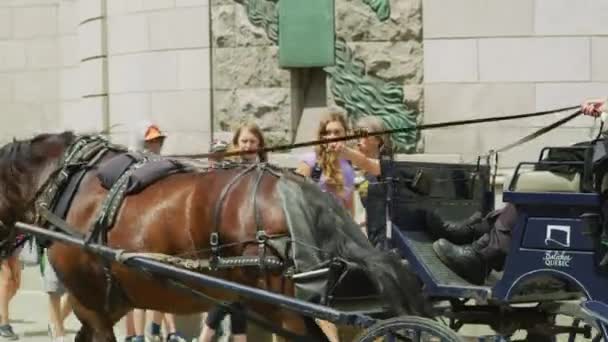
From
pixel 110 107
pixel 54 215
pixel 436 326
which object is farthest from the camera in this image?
pixel 110 107

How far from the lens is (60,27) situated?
1341cm

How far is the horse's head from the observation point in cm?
607

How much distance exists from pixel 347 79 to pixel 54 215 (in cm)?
454

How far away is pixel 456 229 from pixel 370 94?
364 cm

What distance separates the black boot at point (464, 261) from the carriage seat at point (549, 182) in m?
0.56

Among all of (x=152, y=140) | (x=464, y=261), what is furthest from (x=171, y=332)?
(x=464, y=261)

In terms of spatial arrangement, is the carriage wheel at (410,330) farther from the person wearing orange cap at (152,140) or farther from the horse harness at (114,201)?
the person wearing orange cap at (152,140)

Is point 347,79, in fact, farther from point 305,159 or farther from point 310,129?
point 305,159

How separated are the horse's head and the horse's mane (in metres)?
1.66

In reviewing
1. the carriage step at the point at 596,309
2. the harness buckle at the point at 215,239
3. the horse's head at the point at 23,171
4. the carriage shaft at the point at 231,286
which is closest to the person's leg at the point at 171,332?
the horse's head at the point at 23,171

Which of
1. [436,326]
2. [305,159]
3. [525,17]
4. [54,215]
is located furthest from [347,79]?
[436,326]

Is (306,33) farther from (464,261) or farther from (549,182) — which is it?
(549,182)

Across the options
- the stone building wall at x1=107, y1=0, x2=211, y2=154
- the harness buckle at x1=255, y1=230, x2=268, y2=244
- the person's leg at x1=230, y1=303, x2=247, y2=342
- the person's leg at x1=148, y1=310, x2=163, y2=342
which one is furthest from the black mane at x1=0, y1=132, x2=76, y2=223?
the stone building wall at x1=107, y1=0, x2=211, y2=154

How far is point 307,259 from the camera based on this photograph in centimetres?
492
